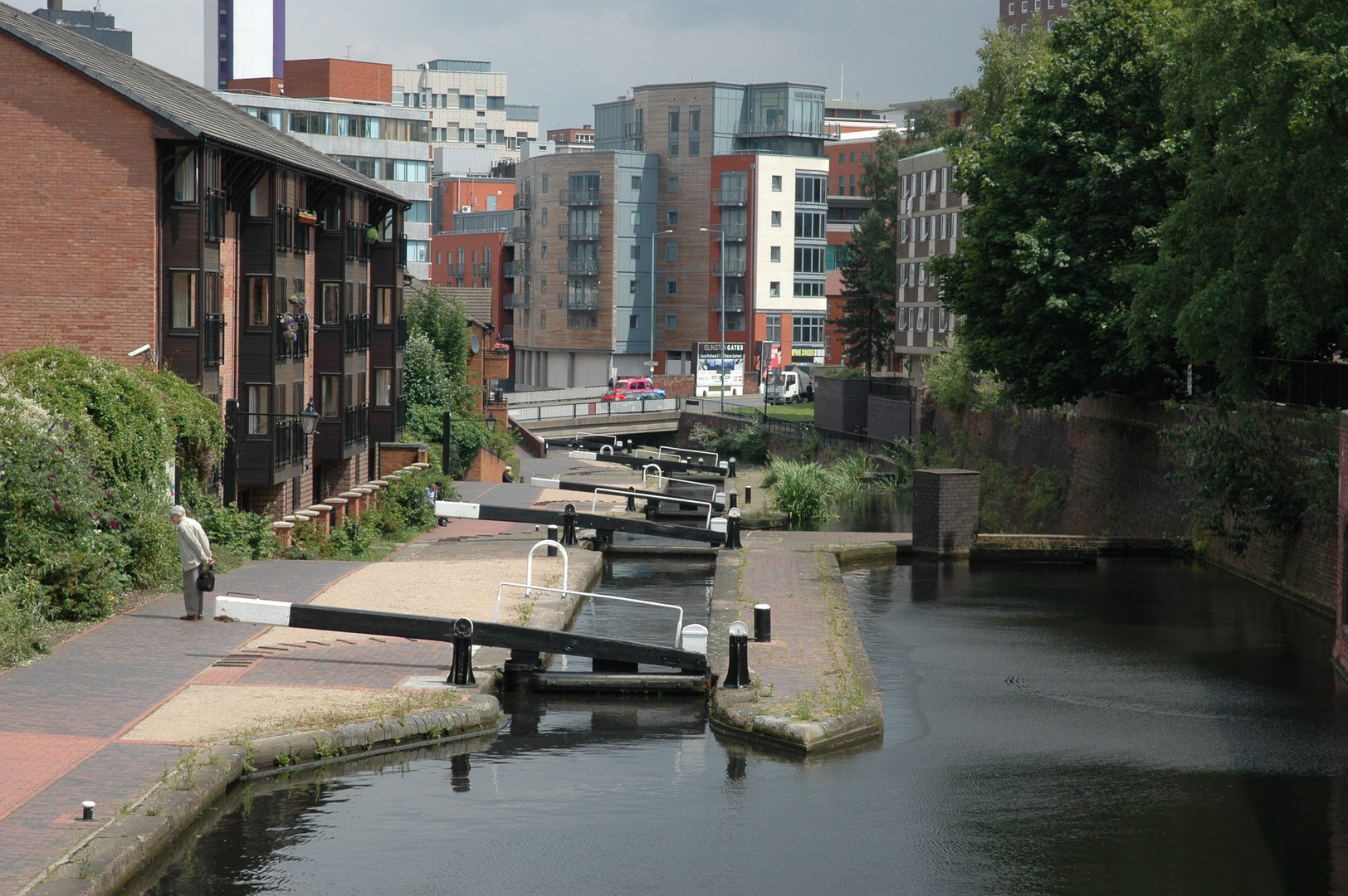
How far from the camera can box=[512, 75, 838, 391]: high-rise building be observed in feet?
320

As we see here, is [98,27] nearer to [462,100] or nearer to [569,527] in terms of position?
[462,100]

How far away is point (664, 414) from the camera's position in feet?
255

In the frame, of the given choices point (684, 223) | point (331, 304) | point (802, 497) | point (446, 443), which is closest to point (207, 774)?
point (331, 304)

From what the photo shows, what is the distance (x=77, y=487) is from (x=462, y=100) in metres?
175

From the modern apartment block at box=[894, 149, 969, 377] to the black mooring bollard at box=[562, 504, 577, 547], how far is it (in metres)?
44.3

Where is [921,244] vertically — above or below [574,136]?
below

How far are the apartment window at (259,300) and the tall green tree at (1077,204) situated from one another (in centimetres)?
1764

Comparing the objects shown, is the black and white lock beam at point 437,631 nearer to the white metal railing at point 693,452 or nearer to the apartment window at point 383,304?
the apartment window at point 383,304

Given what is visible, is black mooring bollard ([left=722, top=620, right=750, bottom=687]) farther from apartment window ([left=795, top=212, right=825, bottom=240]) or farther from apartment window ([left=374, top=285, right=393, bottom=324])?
apartment window ([left=795, top=212, right=825, bottom=240])

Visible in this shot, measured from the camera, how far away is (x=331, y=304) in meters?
37.8

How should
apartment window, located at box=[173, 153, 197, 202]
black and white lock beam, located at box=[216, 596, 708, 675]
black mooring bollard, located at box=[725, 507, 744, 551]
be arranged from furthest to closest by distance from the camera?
1. black mooring bollard, located at box=[725, 507, 744, 551]
2. apartment window, located at box=[173, 153, 197, 202]
3. black and white lock beam, located at box=[216, 596, 708, 675]

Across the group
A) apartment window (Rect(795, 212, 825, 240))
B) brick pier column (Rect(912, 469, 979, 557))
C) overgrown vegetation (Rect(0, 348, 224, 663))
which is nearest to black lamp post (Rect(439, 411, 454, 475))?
brick pier column (Rect(912, 469, 979, 557))

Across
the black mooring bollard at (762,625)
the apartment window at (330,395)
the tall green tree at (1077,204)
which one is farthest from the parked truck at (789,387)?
the black mooring bollard at (762,625)

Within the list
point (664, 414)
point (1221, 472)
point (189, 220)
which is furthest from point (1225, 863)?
point (664, 414)
